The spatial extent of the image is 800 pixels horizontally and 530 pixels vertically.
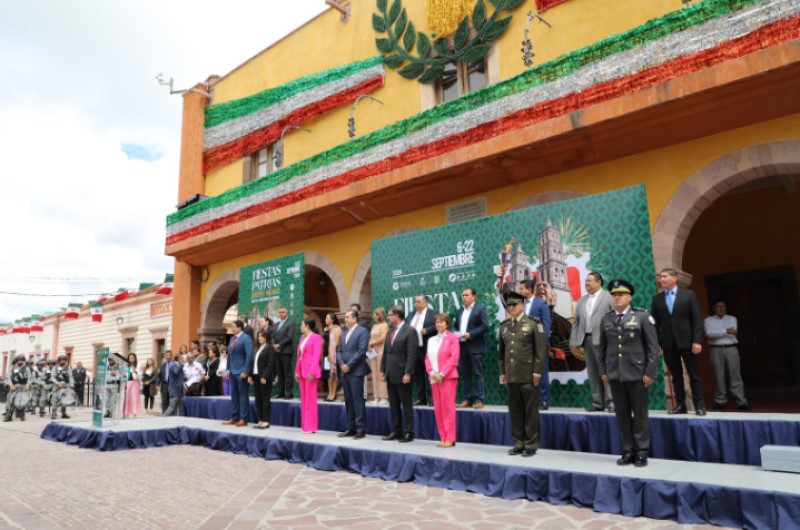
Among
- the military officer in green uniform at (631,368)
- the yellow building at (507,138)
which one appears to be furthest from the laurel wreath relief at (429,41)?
the military officer in green uniform at (631,368)

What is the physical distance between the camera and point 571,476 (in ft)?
16.9

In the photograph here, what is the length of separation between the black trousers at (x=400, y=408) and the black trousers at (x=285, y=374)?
3852mm

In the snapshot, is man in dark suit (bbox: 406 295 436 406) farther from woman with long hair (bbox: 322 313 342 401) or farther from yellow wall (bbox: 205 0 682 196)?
yellow wall (bbox: 205 0 682 196)

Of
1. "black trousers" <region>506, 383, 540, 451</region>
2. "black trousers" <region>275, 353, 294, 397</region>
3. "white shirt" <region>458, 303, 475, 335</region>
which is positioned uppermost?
"white shirt" <region>458, 303, 475, 335</region>

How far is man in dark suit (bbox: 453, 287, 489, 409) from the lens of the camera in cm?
838

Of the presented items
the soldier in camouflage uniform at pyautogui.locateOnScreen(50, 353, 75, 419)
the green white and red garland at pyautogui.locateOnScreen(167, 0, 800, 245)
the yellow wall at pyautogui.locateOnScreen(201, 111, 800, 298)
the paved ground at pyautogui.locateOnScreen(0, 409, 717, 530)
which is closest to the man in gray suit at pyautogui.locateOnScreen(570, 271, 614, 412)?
the yellow wall at pyautogui.locateOnScreen(201, 111, 800, 298)

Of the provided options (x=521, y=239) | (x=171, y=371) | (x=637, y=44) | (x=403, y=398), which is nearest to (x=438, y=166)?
(x=521, y=239)

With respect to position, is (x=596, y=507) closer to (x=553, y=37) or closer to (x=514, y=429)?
(x=514, y=429)

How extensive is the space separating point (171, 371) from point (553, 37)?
33.9 feet

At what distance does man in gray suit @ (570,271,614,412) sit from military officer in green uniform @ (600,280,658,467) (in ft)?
4.15

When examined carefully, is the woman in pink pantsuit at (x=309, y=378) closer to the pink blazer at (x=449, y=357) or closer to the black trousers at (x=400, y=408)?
the black trousers at (x=400, y=408)

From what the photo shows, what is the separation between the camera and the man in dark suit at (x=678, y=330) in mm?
6582

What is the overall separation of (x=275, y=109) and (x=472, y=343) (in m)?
9.59

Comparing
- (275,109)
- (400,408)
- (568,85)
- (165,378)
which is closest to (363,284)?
(400,408)
